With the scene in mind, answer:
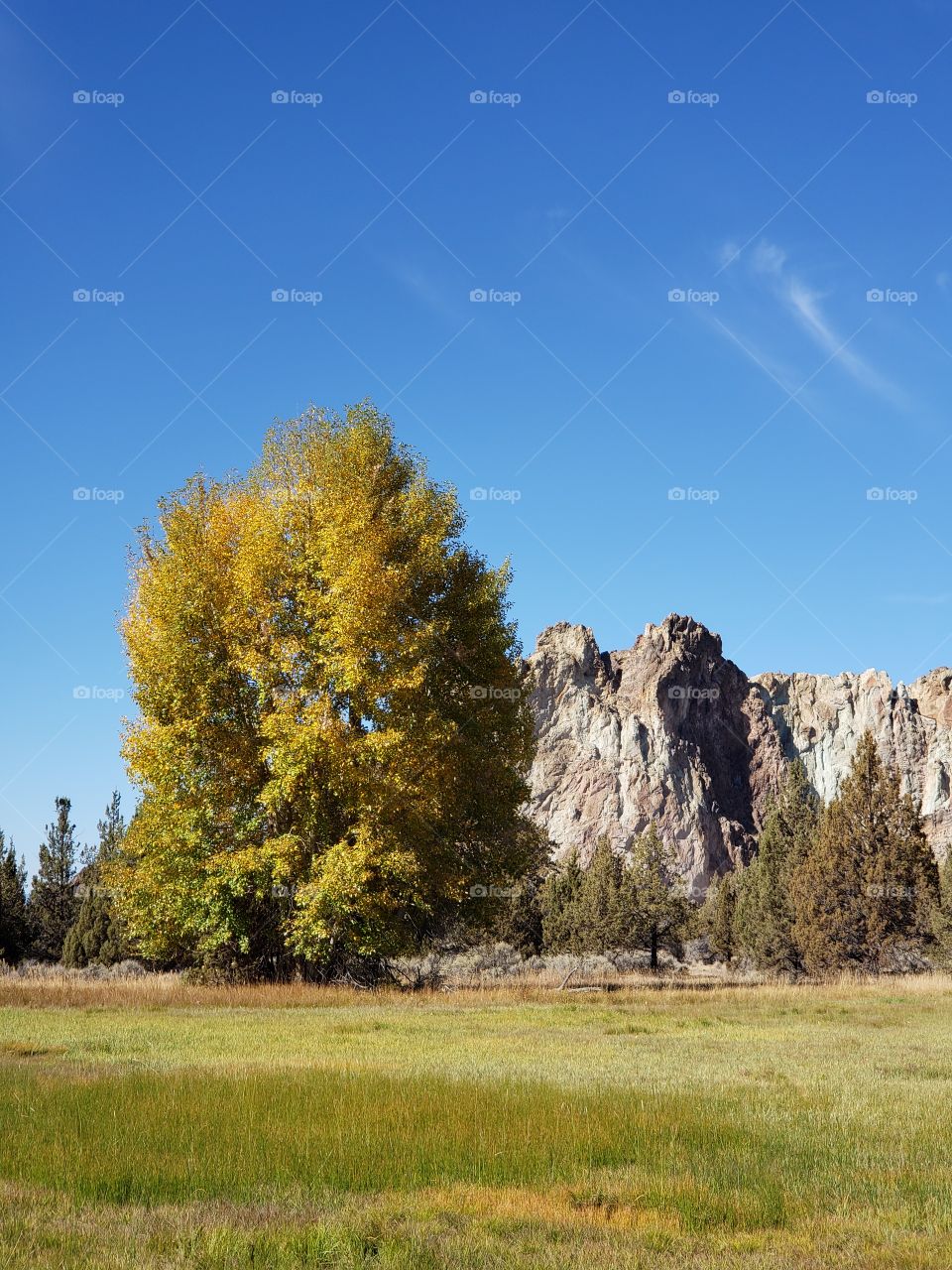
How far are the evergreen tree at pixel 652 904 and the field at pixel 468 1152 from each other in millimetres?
60212

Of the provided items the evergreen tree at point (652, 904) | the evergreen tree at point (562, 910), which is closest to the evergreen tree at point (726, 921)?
the evergreen tree at point (652, 904)

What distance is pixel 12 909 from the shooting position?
216 ft

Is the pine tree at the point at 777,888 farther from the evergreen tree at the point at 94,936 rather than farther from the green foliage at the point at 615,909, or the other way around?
the evergreen tree at the point at 94,936

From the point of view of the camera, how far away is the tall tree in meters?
29.5

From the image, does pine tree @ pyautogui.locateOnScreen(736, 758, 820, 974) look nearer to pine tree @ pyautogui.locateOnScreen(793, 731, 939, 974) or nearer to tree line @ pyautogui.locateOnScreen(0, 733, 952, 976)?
tree line @ pyautogui.locateOnScreen(0, 733, 952, 976)

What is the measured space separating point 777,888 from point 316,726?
170 feet

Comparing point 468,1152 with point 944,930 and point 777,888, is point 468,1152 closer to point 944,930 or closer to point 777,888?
point 944,930

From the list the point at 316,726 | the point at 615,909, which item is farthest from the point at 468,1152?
the point at 615,909

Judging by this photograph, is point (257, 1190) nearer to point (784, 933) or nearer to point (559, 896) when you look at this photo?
point (784, 933)

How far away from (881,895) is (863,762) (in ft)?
25.3

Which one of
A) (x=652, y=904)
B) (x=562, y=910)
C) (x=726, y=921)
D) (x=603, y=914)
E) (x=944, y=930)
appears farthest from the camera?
(x=726, y=921)

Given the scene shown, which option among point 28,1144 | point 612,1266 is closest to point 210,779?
point 28,1144

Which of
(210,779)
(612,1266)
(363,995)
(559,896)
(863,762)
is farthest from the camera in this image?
(559,896)

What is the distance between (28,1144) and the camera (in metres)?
9.63
